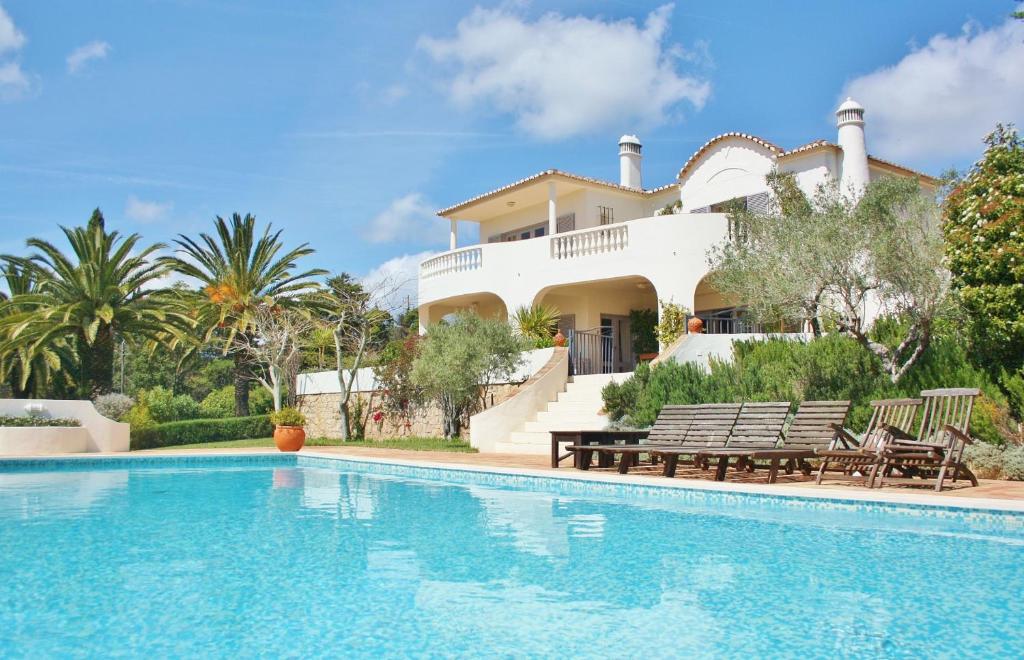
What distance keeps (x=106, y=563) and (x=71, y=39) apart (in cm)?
1675

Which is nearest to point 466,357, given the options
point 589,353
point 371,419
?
point 589,353

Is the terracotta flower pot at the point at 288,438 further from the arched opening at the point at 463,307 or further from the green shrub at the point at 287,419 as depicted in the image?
the arched opening at the point at 463,307

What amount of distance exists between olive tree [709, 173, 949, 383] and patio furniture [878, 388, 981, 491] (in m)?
2.47

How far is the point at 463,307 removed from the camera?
94.6 feet

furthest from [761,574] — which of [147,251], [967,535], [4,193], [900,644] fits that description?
[4,193]

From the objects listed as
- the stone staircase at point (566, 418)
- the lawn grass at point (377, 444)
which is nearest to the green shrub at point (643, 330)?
the stone staircase at point (566, 418)

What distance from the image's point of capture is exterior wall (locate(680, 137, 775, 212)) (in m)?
22.9

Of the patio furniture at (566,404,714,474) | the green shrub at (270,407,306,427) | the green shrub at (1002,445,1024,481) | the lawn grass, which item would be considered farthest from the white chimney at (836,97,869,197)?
the green shrub at (270,407,306,427)

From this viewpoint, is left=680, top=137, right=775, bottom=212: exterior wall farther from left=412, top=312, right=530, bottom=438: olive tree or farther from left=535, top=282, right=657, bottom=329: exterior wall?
left=412, top=312, right=530, bottom=438: olive tree

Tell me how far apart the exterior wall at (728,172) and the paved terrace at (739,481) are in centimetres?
1098

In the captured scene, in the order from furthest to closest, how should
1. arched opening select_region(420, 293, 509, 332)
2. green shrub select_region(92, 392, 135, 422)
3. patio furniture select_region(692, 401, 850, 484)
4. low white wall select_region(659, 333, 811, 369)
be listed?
arched opening select_region(420, 293, 509, 332) < green shrub select_region(92, 392, 135, 422) < low white wall select_region(659, 333, 811, 369) < patio furniture select_region(692, 401, 850, 484)

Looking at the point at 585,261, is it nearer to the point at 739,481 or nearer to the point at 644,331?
the point at 644,331

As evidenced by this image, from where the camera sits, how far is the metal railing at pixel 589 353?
2275 centimetres

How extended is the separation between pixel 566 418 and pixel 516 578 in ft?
40.5
